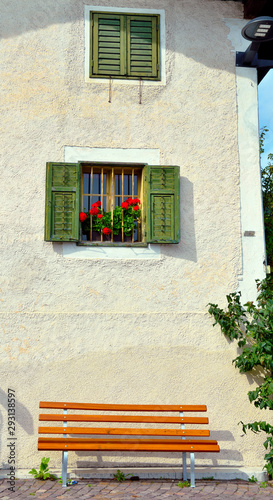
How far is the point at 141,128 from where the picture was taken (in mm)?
6363

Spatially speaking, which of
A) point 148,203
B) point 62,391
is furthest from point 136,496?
point 148,203

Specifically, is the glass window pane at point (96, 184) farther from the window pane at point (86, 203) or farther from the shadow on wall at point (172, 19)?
the shadow on wall at point (172, 19)

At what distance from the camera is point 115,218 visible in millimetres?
6242

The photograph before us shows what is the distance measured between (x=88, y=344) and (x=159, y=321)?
0.83 metres

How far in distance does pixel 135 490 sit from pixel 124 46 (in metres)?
5.02

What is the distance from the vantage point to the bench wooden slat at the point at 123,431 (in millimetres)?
5267

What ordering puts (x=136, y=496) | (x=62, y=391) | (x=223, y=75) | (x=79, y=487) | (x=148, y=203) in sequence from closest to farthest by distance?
1. (x=136, y=496)
2. (x=79, y=487)
3. (x=62, y=391)
4. (x=148, y=203)
5. (x=223, y=75)

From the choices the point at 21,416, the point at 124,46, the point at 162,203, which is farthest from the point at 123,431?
the point at 124,46

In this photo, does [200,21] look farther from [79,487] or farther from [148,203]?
[79,487]

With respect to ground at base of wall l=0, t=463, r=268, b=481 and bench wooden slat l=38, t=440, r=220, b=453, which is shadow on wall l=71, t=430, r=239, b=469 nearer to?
ground at base of wall l=0, t=463, r=268, b=481

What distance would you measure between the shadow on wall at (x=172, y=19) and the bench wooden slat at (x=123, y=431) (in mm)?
4313

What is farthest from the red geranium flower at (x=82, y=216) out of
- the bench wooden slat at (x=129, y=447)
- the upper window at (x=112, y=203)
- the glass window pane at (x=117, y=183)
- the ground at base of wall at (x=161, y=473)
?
the ground at base of wall at (x=161, y=473)

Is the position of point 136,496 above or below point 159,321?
below

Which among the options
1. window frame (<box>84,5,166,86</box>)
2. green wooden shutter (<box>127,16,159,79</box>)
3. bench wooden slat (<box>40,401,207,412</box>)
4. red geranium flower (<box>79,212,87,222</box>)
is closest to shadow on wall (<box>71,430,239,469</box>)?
bench wooden slat (<box>40,401,207,412</box>)
